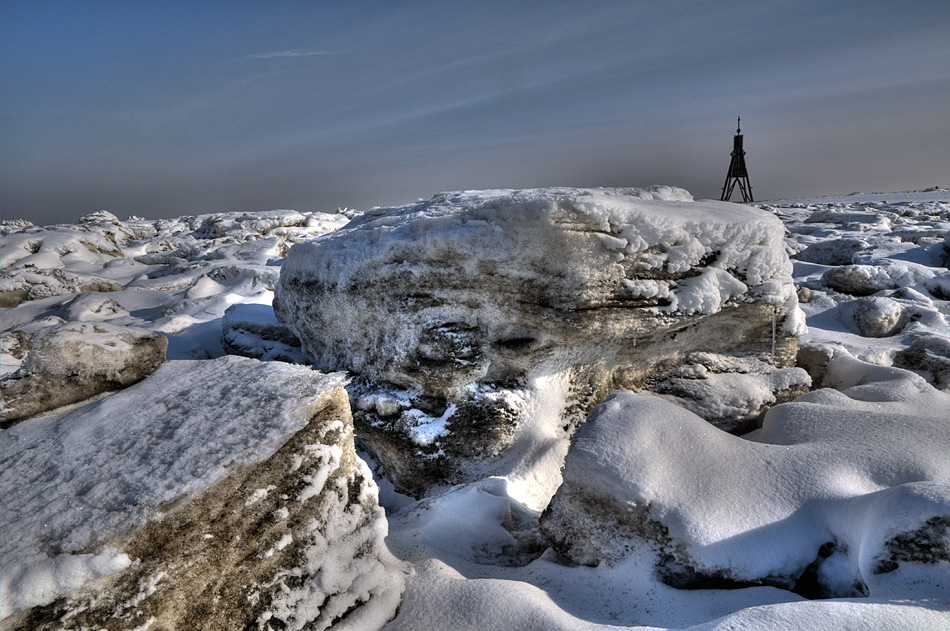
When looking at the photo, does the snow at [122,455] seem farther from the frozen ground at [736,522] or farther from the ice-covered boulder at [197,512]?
the frozen ground at [736,522]

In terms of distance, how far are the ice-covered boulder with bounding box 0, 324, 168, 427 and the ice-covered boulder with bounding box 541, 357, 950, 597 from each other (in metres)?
2.23

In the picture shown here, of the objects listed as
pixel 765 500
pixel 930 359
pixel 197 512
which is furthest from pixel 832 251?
pixel 197 512

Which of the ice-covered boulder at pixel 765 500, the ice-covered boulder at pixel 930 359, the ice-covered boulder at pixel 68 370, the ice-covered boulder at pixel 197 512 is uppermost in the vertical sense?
the ice-covered boulder at pixel 68 370

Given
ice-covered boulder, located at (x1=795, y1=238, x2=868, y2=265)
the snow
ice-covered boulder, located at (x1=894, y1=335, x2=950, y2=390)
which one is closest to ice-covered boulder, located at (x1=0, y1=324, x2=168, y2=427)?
the snow

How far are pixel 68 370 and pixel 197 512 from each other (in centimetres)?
115

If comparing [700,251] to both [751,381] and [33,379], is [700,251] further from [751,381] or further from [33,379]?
[33,379]

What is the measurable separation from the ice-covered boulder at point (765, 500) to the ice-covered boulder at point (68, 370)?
2.23m

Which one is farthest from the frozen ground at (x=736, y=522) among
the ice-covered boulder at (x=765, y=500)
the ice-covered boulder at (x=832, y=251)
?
the ice-covered boulder at (x=832, y=251)

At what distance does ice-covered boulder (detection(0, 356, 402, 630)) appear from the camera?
5.20 feet

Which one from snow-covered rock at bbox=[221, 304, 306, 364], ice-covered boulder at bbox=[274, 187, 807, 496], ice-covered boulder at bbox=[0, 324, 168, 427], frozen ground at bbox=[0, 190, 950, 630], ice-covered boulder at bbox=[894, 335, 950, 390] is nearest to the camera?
frozen ground at bbox=[0, 190, 950, 630]

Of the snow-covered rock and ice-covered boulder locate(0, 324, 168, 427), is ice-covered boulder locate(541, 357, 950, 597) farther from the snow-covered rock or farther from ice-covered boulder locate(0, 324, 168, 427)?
the snow-covered rock

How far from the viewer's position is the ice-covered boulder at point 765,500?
198 centimetres

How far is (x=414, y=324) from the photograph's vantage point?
3645mm

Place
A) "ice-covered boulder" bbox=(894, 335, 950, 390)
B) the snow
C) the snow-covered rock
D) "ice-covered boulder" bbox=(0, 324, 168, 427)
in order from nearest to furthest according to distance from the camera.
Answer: the snow → "ice-covered boulder" bbox=(0, 324, 168, 427) → "ice-covered boulder" bbox=(894, 335, 950, 390) → the snow-covered rock
